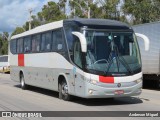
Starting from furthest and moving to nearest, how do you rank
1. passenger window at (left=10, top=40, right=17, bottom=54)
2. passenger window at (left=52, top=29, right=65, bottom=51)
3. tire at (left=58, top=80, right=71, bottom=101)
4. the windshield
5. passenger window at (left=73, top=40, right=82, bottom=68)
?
passenger window at (left=10, top=40, right=17, bottom=54)
passenger window at (left=52, top=29, right=65, bottom=51)
tire at (left=58, top=80, right=71, bottom=101)
passenger window at (left=73, top=40, right=82, bottom=68)
the windshield

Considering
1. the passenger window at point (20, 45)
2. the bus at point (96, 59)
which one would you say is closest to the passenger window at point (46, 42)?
the bus at point (96, 59)

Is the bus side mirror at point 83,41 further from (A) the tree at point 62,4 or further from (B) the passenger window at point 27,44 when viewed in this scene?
(A) the tree at point 62,4

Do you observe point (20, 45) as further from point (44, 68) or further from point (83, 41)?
point (83, 41)

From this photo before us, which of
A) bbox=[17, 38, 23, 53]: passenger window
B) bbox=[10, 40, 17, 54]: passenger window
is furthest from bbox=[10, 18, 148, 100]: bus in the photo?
bbox=[10, 40, 17, 54]: passenger window

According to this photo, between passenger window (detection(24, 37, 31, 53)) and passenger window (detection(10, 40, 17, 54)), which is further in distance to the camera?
passenger window (detection(10, 40, 17, 54))

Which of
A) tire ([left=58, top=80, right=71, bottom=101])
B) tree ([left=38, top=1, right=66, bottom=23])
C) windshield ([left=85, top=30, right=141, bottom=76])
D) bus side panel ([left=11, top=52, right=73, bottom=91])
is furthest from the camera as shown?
tree ([left=38, top=1, right=66, bottom=23])

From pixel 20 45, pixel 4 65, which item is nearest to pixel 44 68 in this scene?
pixel 20 45

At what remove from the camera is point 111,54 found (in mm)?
14273

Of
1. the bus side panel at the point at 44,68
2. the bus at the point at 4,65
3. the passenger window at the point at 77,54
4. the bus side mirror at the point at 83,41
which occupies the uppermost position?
the bus side mirror at the point at 83,41

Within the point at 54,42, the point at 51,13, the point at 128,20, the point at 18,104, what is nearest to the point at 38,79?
the point at 54,42

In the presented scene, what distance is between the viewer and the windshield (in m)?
14.1

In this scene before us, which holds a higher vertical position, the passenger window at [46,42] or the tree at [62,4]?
the tree at [62,4]

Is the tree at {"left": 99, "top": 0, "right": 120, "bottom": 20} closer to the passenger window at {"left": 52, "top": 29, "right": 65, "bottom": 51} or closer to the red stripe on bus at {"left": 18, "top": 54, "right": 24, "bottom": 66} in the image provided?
the red stripe on bus at {"left": 18, "top": 54, "right": 24, "bottom": 66}

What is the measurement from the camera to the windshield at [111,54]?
1405cm
